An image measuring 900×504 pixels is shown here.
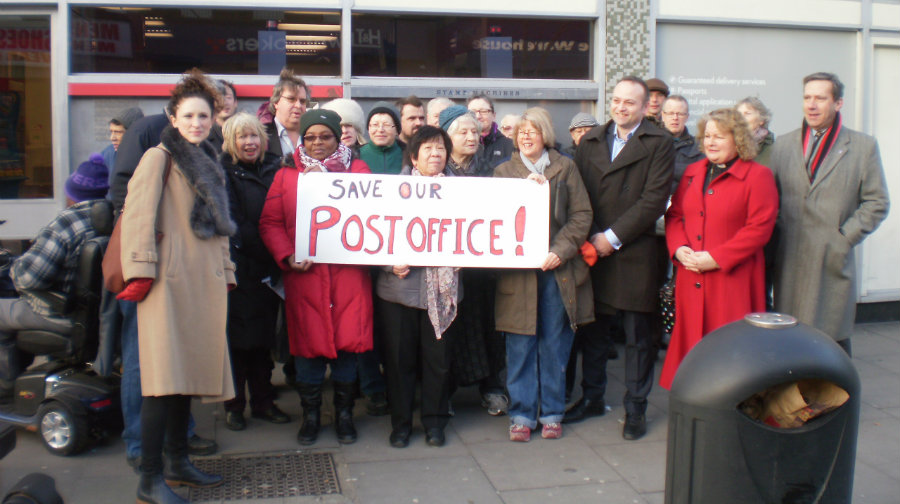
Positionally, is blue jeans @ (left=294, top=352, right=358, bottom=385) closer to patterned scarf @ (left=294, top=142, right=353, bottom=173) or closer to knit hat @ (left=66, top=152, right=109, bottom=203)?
patterned scarf @ (left=294, top=142, right=353, bottom=173)

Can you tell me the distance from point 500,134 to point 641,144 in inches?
60.0

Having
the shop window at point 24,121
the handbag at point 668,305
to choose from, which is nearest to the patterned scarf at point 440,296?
the handbag at point 668,305

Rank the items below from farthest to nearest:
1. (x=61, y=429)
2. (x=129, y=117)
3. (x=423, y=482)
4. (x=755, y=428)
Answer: (x=129, y=117)
(x=61, y=429)
(x=423, y=482)
(x=755, y=428)

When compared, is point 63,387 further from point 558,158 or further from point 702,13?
point 702,13

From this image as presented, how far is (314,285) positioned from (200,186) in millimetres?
1032

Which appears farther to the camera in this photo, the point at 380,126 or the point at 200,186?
the point at 380,126

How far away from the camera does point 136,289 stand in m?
3.86

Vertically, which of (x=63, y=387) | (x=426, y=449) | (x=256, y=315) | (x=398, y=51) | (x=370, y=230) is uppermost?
(x=398, y=51)

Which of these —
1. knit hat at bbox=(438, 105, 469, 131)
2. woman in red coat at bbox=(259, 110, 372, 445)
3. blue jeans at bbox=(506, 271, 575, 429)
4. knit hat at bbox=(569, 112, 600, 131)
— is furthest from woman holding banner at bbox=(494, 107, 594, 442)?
knit hat at bbox=(569, 112, 600, 131)

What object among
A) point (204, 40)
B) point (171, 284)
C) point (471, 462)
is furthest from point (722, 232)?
point (204, 40)

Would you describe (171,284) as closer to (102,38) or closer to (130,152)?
(130,152)

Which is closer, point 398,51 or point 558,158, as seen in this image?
point 558,158

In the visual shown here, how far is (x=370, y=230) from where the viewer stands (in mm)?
4898

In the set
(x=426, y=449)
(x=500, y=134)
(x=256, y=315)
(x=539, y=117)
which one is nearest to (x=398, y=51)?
(x=500, y=134)
